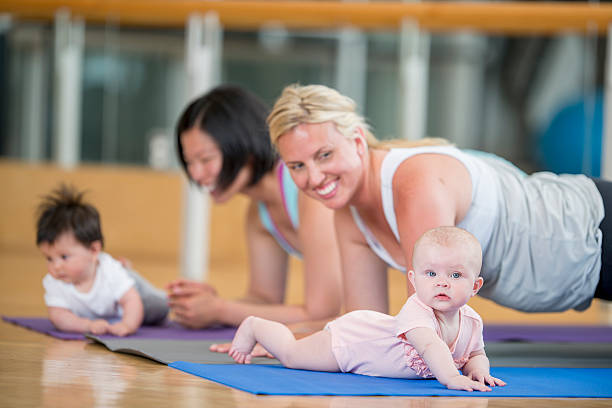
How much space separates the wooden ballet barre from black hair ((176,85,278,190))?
2511 millimetres

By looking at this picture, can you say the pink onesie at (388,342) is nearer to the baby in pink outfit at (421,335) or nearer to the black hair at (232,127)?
the baby in pink outfit at (421,335)

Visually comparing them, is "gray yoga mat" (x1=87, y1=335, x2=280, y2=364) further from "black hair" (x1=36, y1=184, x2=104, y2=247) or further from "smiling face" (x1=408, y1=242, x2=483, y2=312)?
"smiling face" (x1=408, y1=242, x2=483, y2=312)

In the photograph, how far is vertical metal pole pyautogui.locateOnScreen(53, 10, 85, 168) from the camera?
22.5ft

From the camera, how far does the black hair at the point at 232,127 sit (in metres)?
2.42

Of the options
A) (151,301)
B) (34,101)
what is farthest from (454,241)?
(34,101)

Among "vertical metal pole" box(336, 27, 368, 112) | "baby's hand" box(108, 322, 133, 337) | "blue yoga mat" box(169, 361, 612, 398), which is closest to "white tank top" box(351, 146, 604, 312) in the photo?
"blue yoga mat" box(169, 361, 612, 398)

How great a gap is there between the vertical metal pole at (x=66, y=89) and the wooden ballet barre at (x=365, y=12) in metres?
1.53

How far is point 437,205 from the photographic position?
5.72ft

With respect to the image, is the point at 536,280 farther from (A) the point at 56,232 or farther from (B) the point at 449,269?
(A) the point at 56,232

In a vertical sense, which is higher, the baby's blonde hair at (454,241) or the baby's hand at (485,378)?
the baby's blonde hair at (454,241)

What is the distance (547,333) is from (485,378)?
1375 millimetres

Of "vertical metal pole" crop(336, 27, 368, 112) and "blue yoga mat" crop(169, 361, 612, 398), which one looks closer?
"blue yoga mat" crop(169, 361, 612, 398)

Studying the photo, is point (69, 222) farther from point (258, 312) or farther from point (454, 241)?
point (454, 241)

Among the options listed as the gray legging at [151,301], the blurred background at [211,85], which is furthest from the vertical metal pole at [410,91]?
the gray legging at [151,301]
